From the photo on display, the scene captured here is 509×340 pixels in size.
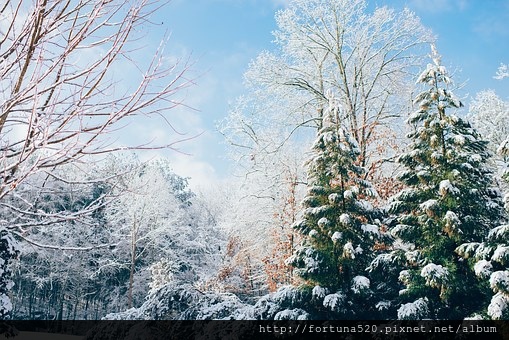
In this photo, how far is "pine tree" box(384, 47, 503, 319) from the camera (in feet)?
27.1

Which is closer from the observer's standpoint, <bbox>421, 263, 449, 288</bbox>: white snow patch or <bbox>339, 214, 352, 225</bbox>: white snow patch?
<bbox>421, 263, 449, 288</bbox>: white snow patch

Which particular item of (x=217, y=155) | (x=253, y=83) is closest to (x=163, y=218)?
(x=217, y=155)

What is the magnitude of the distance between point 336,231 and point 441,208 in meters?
2.08

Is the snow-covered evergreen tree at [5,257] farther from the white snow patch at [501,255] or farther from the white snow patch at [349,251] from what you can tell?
the white snow patch at [501,255]

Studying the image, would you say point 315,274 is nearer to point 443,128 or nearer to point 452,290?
point 452,290

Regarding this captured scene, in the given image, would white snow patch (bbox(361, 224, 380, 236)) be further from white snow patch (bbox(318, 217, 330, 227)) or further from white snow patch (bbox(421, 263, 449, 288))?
white snow patch (bbox(421, 263, 449, 288))

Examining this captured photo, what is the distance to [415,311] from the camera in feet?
26.0

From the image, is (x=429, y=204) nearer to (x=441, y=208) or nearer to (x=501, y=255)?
(x=441, y=208)

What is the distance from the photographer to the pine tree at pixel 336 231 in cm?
886

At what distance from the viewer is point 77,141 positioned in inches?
95.9

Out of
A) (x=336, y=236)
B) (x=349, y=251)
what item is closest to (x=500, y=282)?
(x=349, y=251)

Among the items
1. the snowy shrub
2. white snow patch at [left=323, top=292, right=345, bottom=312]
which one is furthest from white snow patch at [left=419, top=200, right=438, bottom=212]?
white snow patch at [left=323, top=292, right=345, bottom=312]

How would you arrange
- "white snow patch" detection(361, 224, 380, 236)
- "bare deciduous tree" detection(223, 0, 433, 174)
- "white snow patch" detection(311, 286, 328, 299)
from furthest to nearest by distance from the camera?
"bare deciduous tree" detection(223, 0, 433, 174) → "white snow patch" detection(361, 224, 380, 236) → "white snow patch" detection(311, 286, 328, 299)

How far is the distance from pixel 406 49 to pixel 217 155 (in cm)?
737
